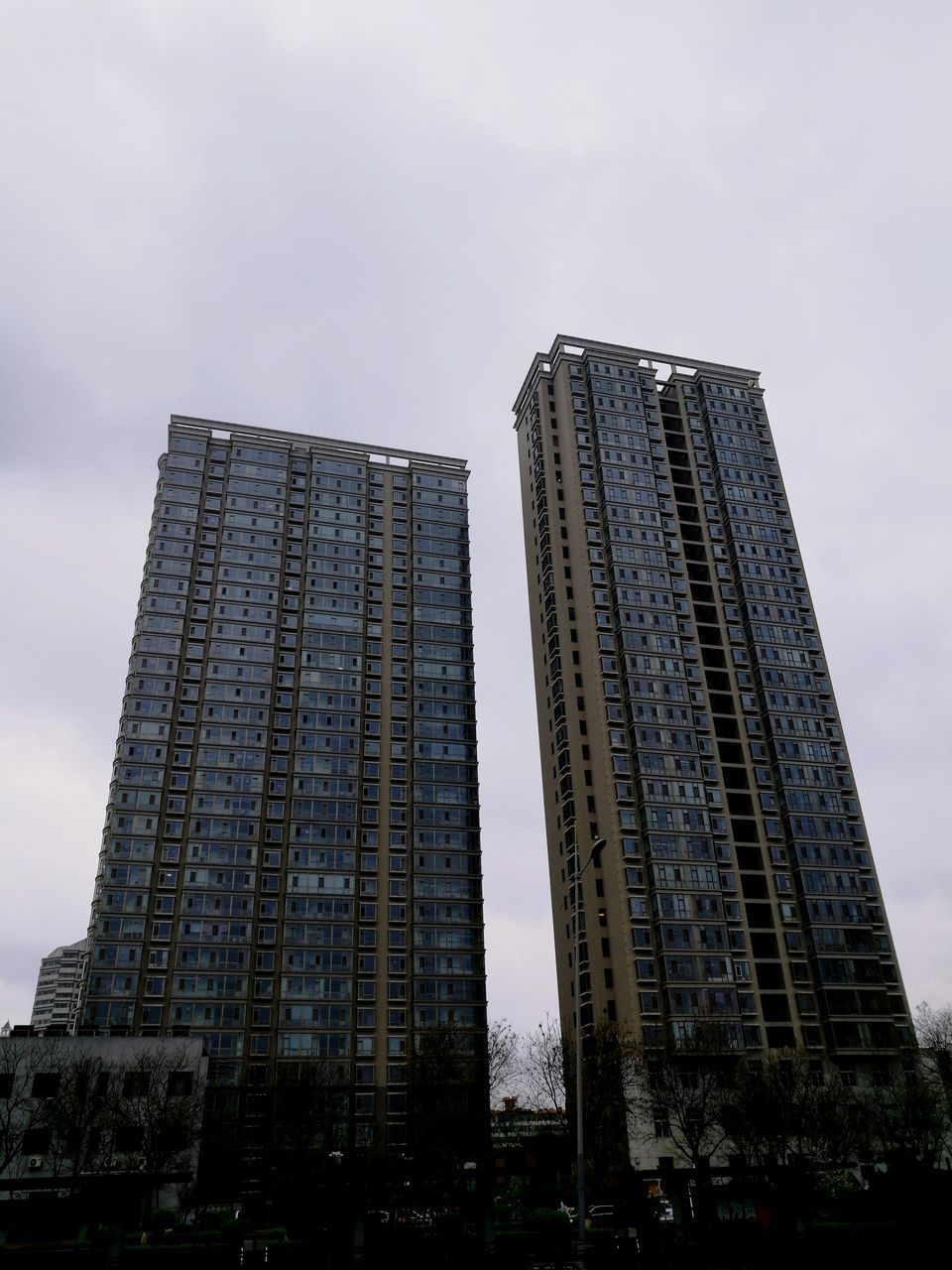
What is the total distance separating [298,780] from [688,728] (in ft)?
138

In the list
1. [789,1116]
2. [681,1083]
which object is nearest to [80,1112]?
[681,1083]

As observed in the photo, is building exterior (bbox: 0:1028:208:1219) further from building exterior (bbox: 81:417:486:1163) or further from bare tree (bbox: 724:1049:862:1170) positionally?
bare tree (bbox: 724:1049:862:1170)

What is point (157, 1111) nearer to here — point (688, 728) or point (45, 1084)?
point (45, 1084)

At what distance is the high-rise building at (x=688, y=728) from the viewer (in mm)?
90688

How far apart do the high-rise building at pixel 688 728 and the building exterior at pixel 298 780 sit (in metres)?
12.6

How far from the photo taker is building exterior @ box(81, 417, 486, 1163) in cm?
9306

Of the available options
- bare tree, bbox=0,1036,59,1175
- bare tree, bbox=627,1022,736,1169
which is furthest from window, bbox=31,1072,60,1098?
bare tree, bbox=627,1022,736,1169

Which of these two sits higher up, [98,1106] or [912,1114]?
[98,1106]

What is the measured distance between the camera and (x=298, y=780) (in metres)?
106

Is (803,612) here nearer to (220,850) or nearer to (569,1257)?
(220,850)

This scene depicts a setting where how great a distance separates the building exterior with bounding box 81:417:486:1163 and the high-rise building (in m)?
12.6

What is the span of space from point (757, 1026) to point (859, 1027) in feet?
32.3

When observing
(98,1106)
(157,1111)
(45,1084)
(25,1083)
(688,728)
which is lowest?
(157,1111)

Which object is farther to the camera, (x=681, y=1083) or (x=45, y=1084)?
(x=45, y=1084)
